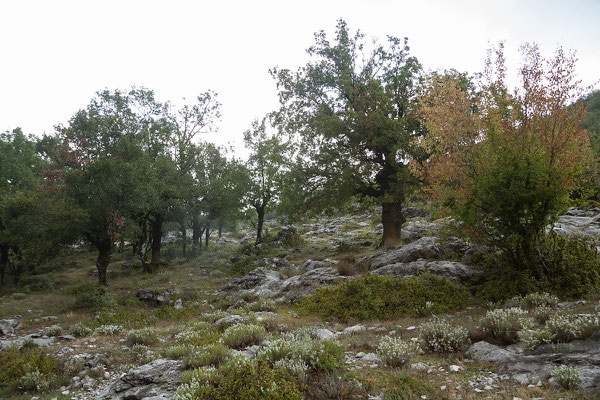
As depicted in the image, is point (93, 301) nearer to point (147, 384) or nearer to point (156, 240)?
point (156, 240)

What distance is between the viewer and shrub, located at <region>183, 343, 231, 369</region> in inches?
270

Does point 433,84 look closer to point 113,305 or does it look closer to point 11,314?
point 113,305

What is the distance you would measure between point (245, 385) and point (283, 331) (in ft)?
16.0

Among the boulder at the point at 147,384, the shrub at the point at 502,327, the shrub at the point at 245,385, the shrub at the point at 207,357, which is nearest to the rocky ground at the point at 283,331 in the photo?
the boulder at the point at 147,384

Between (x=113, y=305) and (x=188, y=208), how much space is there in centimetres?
1593

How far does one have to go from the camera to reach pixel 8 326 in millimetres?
13859

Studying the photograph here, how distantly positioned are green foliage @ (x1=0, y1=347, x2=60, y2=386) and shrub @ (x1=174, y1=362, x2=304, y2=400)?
5421mm

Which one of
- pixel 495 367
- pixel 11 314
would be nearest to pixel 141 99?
pixel 11 314

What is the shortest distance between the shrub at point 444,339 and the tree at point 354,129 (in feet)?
43.6

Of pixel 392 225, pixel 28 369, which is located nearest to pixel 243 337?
pixel 28 369

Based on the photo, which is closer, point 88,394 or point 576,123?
point 88,394

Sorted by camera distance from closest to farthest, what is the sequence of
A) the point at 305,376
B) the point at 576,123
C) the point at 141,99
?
the point at 305,376, the point at 576,123, the point at 141,99

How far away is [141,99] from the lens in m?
31.7

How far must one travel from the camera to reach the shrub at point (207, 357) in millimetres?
6863
